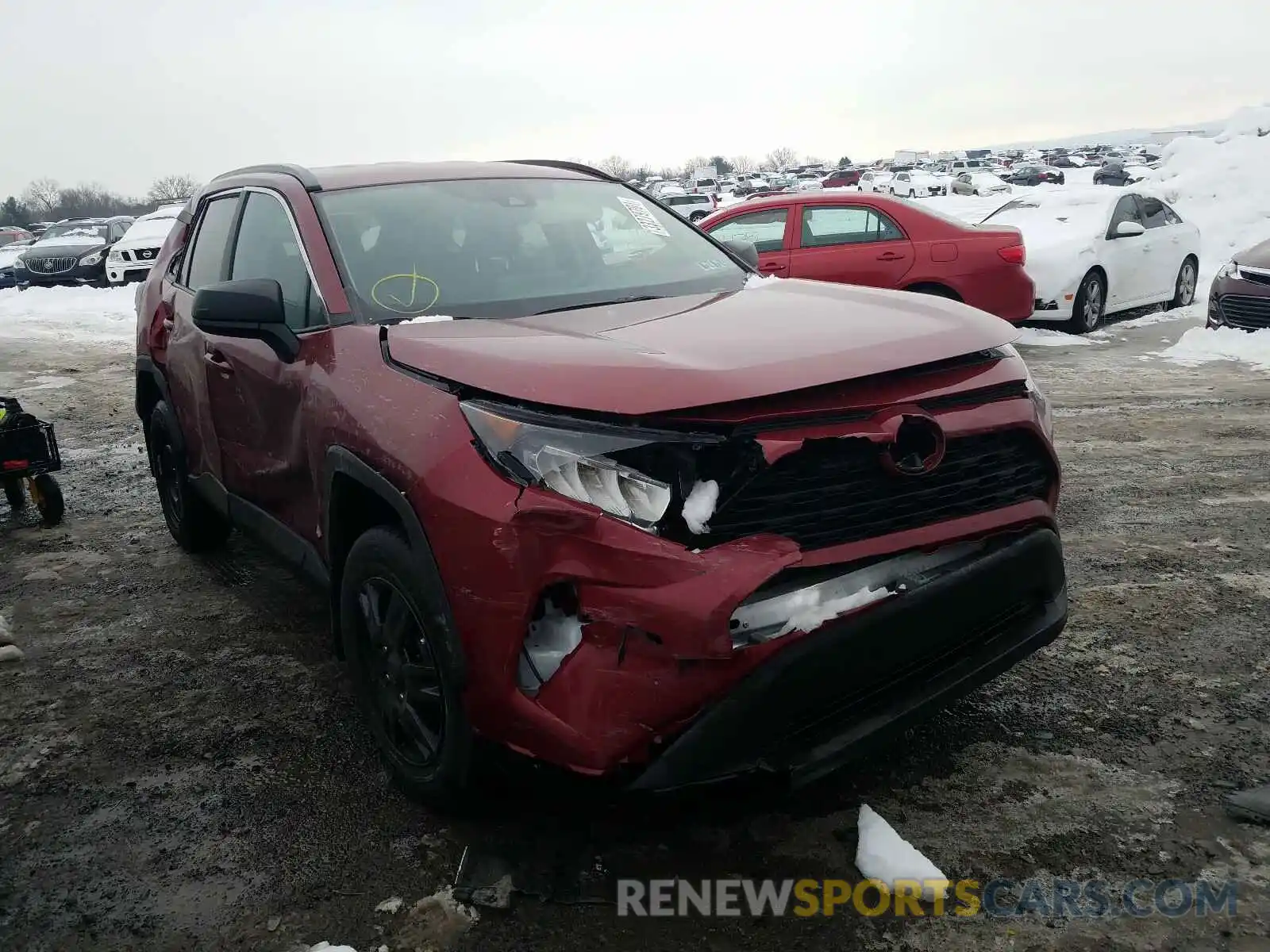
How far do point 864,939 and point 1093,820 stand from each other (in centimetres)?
75

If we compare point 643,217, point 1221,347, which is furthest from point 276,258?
point 1221,347

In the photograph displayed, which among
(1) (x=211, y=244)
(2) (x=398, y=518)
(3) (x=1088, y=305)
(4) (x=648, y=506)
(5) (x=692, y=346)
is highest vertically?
(1) (x=211, y=244)

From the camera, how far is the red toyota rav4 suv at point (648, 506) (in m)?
2.13

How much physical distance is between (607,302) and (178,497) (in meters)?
2.76

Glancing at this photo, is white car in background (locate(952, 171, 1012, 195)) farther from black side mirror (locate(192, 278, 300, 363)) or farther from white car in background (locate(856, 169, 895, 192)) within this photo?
black side mirror (locate(192, 278, 300, 363))

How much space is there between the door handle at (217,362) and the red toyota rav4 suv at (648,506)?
18.9 inches

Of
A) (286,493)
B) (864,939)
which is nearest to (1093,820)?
(864,939)

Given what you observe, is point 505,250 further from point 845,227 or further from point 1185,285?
point 1185,285

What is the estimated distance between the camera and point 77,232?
22734 millimetres

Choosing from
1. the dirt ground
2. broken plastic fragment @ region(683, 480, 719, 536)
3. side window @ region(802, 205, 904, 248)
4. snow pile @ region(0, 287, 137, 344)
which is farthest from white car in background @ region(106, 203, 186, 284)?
broken plastic fragment @ region(683, 480, 719, 536)

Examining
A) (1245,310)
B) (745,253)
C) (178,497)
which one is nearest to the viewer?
(745,253)

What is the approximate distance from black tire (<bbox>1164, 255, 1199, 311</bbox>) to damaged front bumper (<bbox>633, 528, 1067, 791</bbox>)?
11.3 meters

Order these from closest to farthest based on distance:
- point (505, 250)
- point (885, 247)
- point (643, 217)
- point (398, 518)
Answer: point (398, 518) → point (505, 250) → point (643, 217) → point (885, 247)

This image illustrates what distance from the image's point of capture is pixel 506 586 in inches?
87.0
